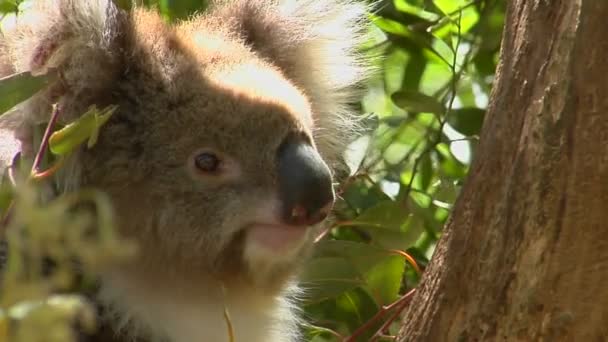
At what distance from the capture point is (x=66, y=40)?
187 cm

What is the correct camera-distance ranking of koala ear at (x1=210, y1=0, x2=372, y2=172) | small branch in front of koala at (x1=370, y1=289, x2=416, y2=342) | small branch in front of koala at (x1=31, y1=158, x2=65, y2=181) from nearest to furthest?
1. small branch in front of koala at (x1=31, y1=158, x2=65, y2=181)
2. small branch in front of koala at (x1=370, y1=289, x2=416, y2=342)
3. koala ear at (x1=210, y1=0, x2=372, y2=172)

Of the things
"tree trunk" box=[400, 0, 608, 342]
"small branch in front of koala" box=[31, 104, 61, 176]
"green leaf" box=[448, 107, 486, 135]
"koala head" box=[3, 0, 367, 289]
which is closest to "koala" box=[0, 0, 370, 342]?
"koala head" box=[3, 0, 367, 289]

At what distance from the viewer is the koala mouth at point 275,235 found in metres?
1.86

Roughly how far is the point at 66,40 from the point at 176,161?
0.33 metres

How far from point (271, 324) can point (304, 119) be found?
0.55 metres

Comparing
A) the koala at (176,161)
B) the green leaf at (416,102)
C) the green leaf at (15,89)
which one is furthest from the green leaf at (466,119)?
the green leaf at (15,89)

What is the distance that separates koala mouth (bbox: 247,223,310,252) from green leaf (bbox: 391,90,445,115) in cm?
87

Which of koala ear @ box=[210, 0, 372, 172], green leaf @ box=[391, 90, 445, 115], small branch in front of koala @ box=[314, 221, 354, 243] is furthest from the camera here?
green leaf @ box=[391, 90, 445, 115]

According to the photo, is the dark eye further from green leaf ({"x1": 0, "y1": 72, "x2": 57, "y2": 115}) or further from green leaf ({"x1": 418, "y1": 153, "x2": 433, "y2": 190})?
green leaf ({"x1": 418, "y1": 153, "x2": 433, "y2": 190})

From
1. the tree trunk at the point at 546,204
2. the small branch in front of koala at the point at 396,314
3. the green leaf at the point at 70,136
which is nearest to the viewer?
the green leaf at the point at 70,136

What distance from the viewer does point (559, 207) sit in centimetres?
154

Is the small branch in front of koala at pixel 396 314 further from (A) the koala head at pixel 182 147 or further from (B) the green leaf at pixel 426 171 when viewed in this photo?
(B) the green leaf at pixel 426 171

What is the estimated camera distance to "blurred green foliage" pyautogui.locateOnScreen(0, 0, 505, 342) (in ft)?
7.62

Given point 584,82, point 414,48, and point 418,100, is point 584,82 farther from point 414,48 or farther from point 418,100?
point 414,48
